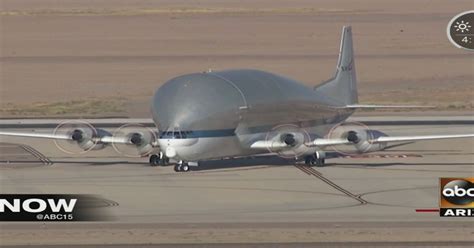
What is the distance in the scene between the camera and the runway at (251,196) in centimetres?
4738

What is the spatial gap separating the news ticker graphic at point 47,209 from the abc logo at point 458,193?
13.3 m

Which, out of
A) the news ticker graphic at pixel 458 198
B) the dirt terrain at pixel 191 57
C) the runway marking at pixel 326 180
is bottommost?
the news ticker graphic at pixel 458 198

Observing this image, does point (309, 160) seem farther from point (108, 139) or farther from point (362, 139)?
point (108, 139)

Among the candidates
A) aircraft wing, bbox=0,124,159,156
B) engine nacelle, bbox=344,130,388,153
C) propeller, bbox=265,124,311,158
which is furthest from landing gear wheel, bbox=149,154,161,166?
engine nacelle, bbox=344,130,388,153

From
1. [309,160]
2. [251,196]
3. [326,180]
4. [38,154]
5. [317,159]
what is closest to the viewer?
[251,196]

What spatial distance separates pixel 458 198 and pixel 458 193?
0.41 m

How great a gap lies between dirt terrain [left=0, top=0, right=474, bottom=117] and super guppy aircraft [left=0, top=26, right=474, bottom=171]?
107ft

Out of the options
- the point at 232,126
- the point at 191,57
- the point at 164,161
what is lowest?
the point at 164,161

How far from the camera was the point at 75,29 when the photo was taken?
597 ft

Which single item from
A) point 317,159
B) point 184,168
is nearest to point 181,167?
point 184,168

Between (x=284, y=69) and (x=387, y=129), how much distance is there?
4720cm

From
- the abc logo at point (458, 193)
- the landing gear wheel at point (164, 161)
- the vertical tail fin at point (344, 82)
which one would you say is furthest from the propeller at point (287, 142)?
the abc logo at point (458, 193)

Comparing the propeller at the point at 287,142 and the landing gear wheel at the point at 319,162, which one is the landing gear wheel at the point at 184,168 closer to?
the propeller at the point at 287,142

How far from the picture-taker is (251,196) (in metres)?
58.5
